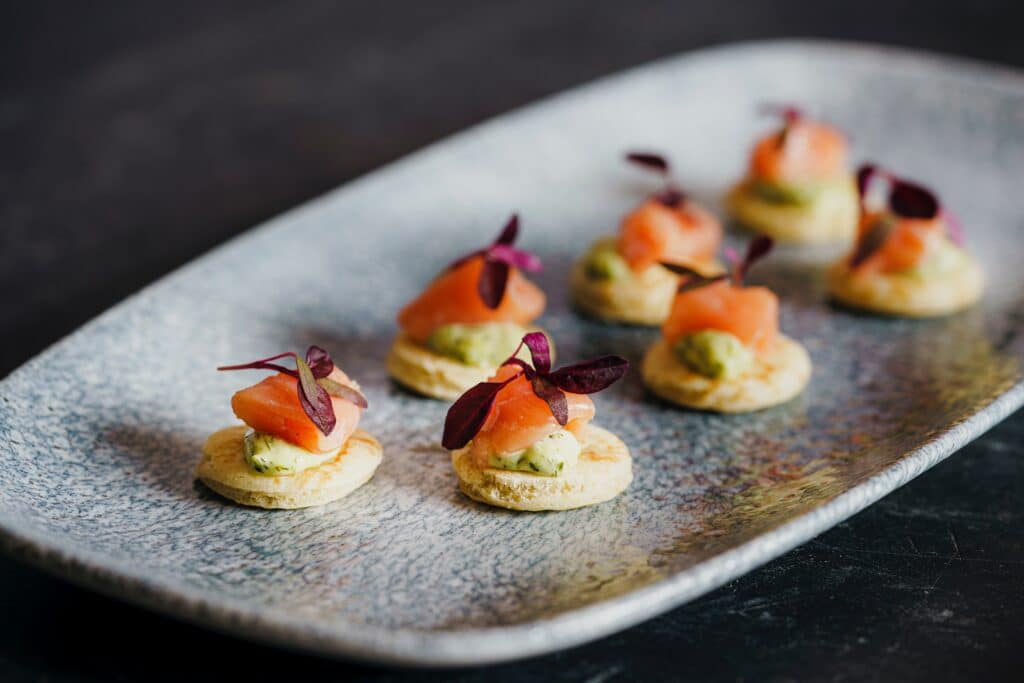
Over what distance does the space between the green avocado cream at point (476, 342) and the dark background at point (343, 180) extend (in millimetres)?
1140

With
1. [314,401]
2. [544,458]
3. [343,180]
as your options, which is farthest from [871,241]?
[343,180]

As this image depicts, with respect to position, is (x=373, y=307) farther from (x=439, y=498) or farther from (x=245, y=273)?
(x=439, y=498)

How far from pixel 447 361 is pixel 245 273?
904 millimetres

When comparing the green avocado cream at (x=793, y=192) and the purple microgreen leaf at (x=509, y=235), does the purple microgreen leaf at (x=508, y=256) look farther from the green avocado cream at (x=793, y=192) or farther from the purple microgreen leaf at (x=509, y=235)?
the green avocado cream at (x=793, y=192)

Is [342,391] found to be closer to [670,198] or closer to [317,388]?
[317,388]

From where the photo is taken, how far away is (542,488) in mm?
3314

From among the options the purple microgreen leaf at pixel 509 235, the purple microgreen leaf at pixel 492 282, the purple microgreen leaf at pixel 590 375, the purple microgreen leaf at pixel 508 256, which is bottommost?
the purple microgreen leaf at pixel 590 375

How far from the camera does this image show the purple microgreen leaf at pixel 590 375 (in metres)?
3.31

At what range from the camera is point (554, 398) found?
3295 millimetres

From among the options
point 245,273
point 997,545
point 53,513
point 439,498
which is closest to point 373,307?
point 245,273

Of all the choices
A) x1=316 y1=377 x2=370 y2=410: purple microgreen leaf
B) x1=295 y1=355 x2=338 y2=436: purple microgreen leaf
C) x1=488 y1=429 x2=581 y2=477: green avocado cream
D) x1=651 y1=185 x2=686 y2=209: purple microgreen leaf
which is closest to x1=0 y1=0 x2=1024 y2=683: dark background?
x1=488 y1=429 x2=581 y2=477: green avocado cream

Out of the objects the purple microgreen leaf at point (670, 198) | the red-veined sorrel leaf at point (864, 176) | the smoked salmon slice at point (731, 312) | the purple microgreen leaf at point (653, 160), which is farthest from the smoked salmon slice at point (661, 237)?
the red-veined sorrel leaf at point (864, 176)

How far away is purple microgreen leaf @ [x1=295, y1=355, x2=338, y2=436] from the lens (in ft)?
10.7

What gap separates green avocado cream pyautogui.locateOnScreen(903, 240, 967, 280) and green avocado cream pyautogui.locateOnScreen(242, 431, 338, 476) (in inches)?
94.1
